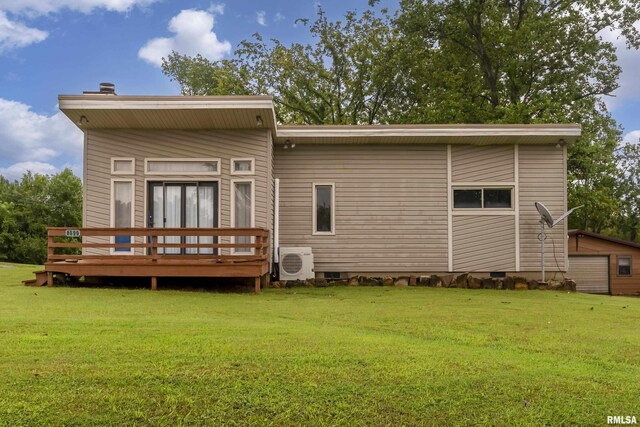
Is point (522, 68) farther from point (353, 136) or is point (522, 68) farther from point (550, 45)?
point (353, 136)

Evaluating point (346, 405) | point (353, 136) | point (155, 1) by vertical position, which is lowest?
point (346, 405)

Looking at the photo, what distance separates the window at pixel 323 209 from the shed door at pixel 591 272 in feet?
42.7

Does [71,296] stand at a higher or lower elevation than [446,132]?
lower

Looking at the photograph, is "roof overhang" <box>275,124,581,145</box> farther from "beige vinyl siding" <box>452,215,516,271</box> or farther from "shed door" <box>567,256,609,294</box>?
"shed door" <box>567,256,609,294</box>

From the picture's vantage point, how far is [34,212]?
29516mm

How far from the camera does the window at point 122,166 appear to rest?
930 cm

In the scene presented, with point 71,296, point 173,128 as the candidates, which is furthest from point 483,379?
point 173,128

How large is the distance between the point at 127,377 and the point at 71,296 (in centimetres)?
454

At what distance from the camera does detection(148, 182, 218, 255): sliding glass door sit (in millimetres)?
9406

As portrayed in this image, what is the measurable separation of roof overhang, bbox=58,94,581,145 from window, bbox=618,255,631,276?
1162 centimetres

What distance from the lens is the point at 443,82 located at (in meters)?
19.9

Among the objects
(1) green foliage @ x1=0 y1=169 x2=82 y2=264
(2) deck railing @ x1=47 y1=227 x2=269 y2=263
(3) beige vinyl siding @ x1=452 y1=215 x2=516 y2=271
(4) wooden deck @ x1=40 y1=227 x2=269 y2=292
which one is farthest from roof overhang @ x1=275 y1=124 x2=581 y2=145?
(1) green foliage @ x1=0 y1=169 x2=82 y2=264

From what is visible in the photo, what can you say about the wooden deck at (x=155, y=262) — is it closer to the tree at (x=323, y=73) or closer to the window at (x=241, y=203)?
the window at (x=241, y=203)

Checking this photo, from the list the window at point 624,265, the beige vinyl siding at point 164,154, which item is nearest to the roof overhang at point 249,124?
the beige vinyl siding at point 164,154
